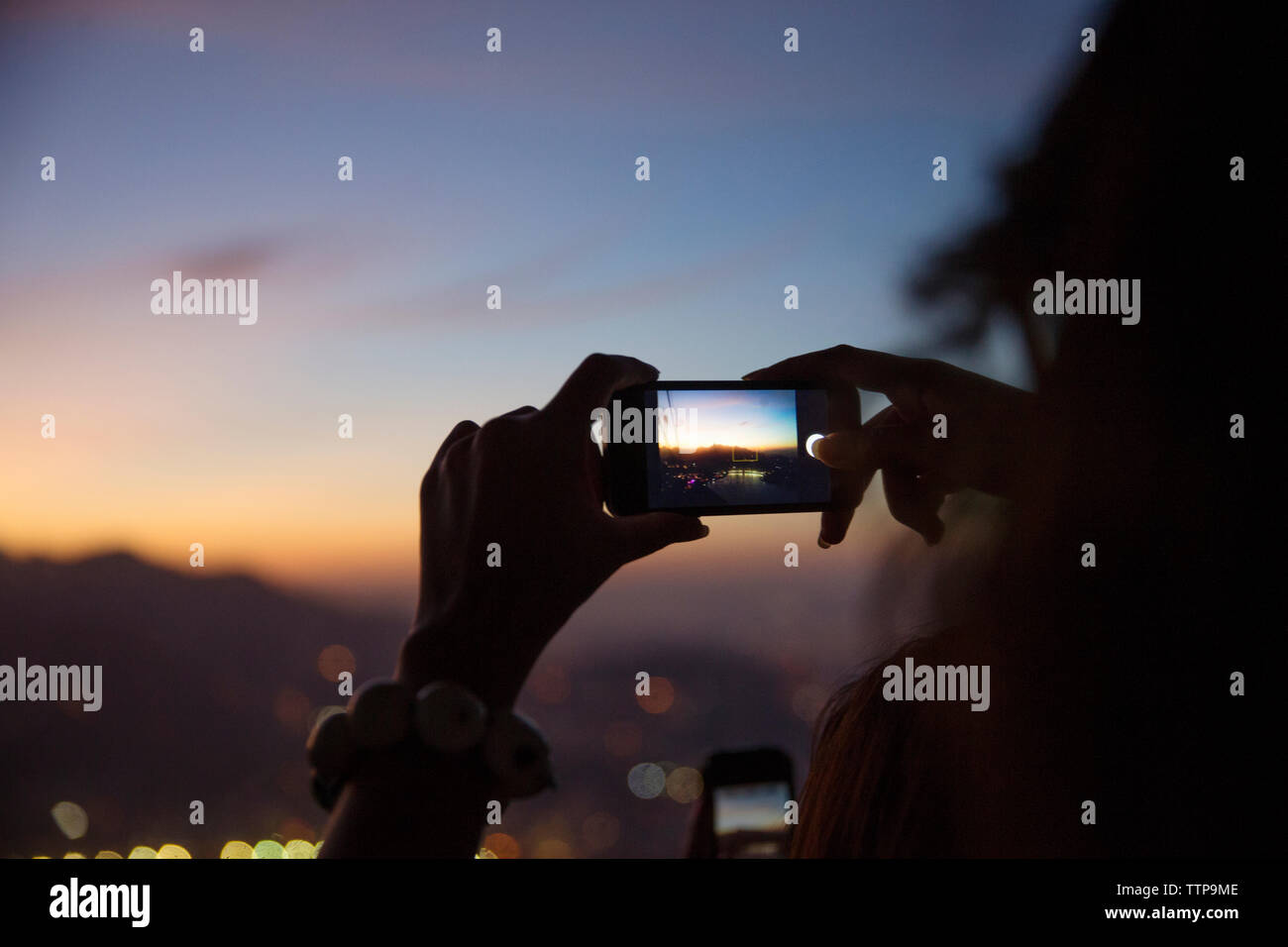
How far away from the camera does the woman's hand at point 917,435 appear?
3.23 feet

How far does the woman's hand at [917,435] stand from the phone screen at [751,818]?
2.85ft

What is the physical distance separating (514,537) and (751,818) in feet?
4.10

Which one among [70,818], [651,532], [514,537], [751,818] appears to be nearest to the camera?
[514,537]

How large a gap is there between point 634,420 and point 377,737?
529 mm

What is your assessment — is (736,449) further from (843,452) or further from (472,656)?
(472,656)

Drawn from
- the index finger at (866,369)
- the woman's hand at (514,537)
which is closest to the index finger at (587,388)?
the woman's hand at (514,537)

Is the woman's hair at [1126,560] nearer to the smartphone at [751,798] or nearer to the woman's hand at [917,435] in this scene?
the woman's hand at [917,435]

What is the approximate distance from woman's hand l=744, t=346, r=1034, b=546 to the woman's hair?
57mm

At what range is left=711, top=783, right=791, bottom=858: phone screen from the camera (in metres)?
1.54

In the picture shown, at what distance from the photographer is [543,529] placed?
2.31 ft

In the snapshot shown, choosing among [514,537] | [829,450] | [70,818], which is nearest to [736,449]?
[829,450]

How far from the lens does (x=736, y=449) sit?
959 millimetres
